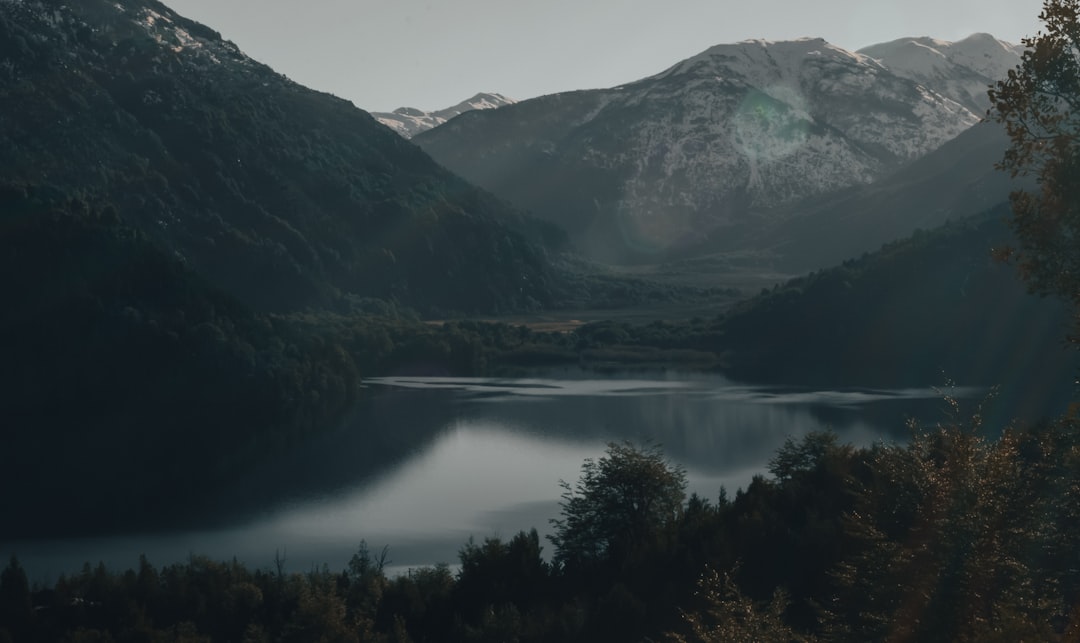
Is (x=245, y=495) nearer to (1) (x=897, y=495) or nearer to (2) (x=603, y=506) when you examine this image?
(2) (x=603, y=506)

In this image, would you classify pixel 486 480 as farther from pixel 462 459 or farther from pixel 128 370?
pixel 128 370

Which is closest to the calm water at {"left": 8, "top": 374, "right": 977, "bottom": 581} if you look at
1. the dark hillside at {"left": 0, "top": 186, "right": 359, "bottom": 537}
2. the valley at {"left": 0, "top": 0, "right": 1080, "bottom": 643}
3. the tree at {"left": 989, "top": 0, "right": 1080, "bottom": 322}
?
the valley at {"left": 0, "top": 0, "right": 1080, "bottom": 643}

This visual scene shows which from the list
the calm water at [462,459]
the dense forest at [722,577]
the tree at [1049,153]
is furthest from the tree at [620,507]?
the tree at [1049,153]

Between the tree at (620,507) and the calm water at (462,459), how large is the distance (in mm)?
8666

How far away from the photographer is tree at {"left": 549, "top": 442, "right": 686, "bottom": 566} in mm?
69000

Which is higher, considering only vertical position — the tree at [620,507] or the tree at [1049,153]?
the tree at [1049,153]

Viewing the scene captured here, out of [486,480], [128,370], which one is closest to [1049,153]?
[486,480]

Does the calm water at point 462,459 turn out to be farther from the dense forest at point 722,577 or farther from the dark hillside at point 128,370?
the dense forest at point 722,577

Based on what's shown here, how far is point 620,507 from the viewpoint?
236 feet

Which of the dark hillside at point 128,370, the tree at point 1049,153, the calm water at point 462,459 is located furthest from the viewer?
the dark hillside at point 128,370

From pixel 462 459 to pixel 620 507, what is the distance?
4586cm

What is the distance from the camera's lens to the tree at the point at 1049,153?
25.8 meters

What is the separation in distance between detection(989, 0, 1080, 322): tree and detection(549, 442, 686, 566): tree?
142 ft

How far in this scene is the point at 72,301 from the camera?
164375mm
